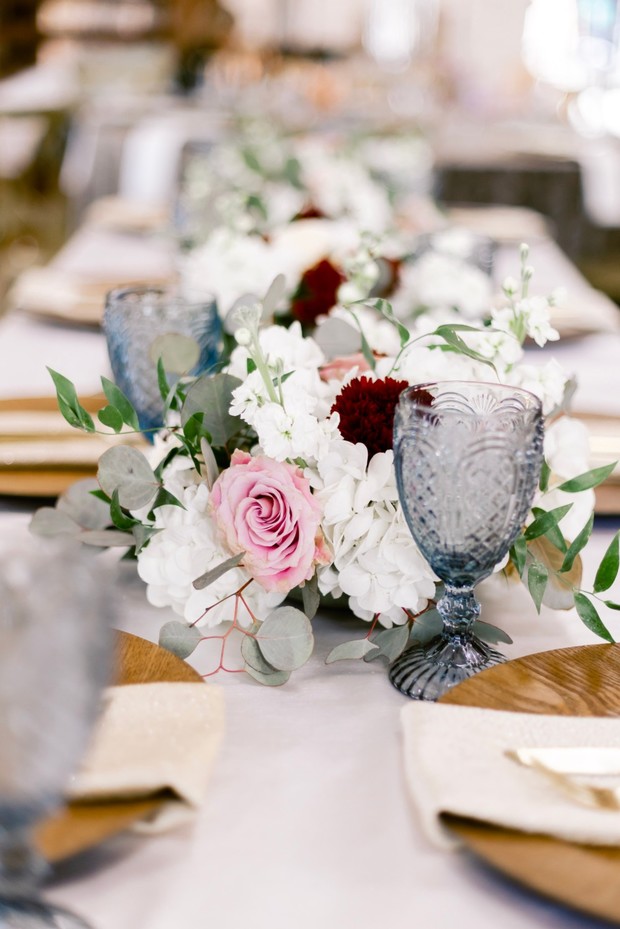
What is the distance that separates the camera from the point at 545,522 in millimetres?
694

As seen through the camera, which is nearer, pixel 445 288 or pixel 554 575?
pixel 554 575

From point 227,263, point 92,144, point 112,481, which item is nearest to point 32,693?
point 112,481

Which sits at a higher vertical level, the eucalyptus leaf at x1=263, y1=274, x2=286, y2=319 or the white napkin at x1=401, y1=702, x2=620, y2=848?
the eucalyptus leaf at x1=263, y1=274, x2=286, y2=319

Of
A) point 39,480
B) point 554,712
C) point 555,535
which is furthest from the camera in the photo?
point 39,480

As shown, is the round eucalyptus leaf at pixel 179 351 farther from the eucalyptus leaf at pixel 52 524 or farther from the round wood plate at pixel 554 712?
the round wood plate at pixel 554 712

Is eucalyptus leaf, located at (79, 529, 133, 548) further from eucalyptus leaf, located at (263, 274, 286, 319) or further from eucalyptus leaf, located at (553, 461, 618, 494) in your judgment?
eucalyptus leaf, located at (553, 461, 618, 494)

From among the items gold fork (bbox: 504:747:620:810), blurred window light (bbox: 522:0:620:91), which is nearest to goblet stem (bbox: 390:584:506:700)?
gold fork (bbox: 504:747:620:810)

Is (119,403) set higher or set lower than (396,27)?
higher

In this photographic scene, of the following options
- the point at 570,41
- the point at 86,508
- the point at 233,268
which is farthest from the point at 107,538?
the point at 570,41

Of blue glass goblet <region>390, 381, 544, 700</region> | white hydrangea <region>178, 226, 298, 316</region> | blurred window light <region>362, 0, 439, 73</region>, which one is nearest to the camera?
blue glass goblet <region>390, 381, 544, 700</region>

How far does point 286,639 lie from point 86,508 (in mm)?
197

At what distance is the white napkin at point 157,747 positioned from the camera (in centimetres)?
51

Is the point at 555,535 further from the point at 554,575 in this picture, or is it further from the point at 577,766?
the point at 577,766

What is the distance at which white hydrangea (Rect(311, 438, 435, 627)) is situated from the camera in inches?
26.4
